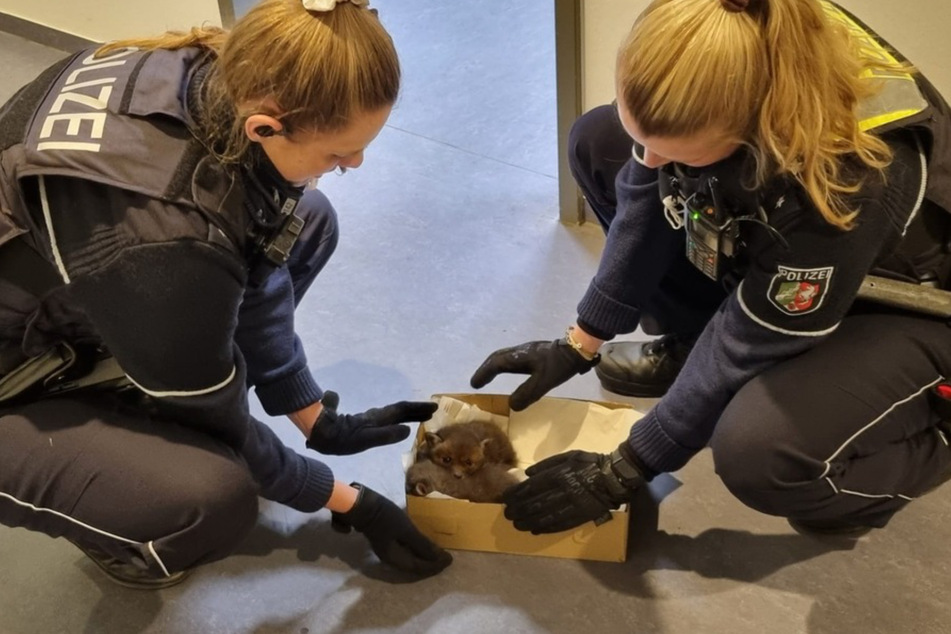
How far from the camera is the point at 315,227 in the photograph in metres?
1.49

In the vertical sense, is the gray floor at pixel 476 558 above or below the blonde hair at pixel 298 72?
below

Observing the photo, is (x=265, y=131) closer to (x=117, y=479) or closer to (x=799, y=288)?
(x=117, y=479)

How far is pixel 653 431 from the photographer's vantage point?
133 centimetres

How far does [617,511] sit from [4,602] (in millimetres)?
907

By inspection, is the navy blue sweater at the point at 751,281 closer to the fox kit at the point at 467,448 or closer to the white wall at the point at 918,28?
the fox kit at the point at 467,448

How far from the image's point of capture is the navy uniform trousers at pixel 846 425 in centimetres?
120

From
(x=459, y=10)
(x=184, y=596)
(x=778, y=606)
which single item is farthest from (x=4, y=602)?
(x=459, y=10)

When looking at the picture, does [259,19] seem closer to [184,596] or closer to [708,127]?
[708,127]

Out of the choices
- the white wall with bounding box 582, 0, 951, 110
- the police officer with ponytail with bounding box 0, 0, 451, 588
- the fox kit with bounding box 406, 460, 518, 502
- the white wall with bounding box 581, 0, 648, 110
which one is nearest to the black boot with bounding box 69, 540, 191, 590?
the police officer with ponytail with bounding box 0, 0, 451, 588

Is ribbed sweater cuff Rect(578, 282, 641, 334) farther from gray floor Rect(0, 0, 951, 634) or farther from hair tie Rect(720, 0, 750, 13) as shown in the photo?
hair tie Rect(720, 0, 750, 13)

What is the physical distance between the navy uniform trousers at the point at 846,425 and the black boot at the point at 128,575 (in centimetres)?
81

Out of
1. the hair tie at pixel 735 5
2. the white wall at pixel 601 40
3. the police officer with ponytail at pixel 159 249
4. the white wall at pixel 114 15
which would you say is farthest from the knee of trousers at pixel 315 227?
the white wall at pixel 114 15

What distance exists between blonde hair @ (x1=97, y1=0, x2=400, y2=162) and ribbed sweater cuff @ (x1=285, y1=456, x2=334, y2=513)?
0.51m

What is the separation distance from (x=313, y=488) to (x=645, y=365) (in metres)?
0.61
